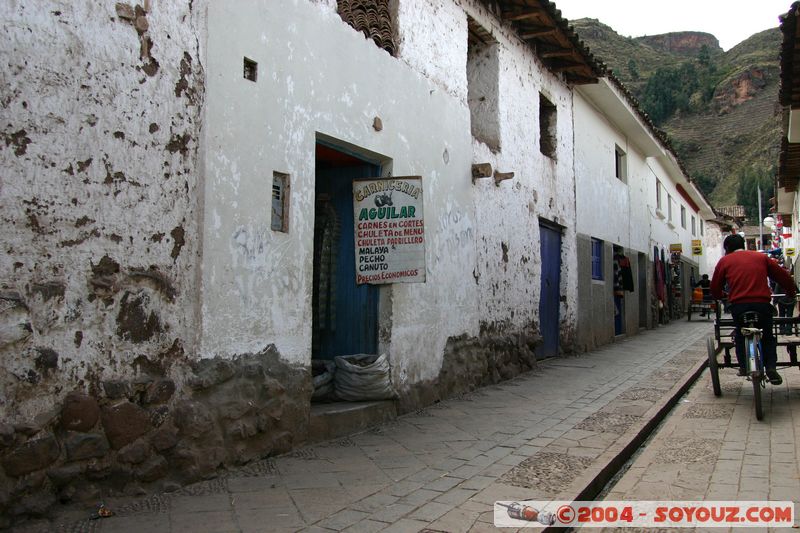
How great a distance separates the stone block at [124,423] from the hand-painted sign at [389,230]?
2.63 metres

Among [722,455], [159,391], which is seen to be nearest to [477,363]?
[722,455]

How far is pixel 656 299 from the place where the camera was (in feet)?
62.4

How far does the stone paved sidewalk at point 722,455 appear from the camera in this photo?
4297 millimetres

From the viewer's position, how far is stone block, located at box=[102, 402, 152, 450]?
3756mm

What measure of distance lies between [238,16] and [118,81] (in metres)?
1.24

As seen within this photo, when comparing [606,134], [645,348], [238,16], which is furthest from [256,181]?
[606,134]

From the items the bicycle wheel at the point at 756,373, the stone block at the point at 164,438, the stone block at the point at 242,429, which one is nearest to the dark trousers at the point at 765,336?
the bicycle wheel at the point at 756,373

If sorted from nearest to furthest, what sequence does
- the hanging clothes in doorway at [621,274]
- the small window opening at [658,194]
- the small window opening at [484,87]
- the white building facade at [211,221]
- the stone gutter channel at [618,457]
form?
the white building facade at [211,221] → the stone gutter channel at [618,457] → the small window opening at [484,87] → the hanging clothes in doorway at [621,274] → the small window opening at [658,194]

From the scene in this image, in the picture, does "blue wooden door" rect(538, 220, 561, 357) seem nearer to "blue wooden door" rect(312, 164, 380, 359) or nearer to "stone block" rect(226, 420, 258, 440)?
"blue wooden door" rect(312, 164, 380, 359)

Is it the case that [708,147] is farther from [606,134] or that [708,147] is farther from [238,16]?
[238,16]

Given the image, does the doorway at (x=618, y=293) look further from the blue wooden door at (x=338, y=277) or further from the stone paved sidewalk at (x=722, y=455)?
the blue wooden door at (x=338, y=277)

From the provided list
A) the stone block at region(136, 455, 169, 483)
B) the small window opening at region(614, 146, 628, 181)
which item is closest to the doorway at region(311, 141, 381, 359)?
the stone block at region(136, 455, 169, 483)

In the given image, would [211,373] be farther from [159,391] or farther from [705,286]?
[705,286]

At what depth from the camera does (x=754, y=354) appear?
6.08m
